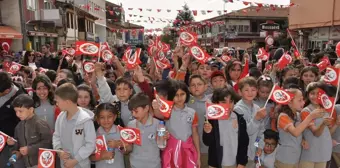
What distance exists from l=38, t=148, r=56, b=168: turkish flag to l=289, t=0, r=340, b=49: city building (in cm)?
1602

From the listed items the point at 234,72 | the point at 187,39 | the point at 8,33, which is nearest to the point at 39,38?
the point at 8,33

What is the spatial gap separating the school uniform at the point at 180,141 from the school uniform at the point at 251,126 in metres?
0.52

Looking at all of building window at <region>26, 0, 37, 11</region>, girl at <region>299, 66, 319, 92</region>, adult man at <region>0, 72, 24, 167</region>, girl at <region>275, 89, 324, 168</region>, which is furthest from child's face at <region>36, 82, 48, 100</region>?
building window at <region>26, 0, 37, 11</region>

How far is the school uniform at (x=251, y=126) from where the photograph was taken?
11.1 feet

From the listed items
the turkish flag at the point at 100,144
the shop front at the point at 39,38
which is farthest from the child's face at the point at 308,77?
the shop front at the point at 39,38

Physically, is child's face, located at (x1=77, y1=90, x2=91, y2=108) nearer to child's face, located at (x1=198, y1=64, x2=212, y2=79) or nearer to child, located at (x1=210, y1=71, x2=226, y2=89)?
child, located at (x1=210, y1=71, x2=226, y2=89)

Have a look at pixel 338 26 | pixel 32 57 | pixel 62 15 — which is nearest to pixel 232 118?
pixel 32 57

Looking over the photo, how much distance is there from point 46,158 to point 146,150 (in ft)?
3.05

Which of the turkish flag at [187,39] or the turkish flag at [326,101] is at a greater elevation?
the turkish flag at [187,39]

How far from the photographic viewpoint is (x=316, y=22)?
20.0 meters

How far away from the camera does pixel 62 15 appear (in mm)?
26984

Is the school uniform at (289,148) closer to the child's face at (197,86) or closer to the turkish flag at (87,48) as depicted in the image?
the child's face at (197,86)

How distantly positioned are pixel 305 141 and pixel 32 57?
7.07 metres

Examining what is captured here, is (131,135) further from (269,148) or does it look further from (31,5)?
(31,5)
